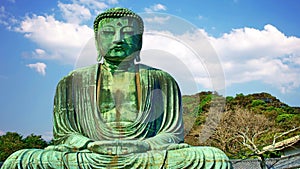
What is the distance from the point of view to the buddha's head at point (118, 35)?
6129mm

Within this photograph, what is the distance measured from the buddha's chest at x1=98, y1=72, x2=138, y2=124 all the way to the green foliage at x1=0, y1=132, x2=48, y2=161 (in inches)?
538

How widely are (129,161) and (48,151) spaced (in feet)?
3.21

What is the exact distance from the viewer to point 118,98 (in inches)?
238

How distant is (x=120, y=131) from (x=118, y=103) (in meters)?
0.49

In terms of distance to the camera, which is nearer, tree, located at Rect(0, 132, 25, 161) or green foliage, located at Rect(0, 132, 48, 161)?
tree, located at Rect(0, 132, 25, 161)

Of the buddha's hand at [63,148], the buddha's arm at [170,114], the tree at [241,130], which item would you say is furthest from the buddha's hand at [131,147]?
the tree at [241,130]

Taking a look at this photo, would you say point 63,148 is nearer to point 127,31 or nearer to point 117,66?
point 117,66

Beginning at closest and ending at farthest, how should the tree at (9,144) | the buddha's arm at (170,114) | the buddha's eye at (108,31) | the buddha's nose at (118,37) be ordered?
the buddha's arm at (170,114) < the buddha's nose at (118,37) < the buddha's eye at (108,31) < the tree at (9,144)

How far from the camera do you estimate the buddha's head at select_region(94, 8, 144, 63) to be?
6129 mm

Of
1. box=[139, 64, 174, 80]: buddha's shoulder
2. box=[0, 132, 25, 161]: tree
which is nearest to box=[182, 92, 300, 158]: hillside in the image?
box=[0, 132, 25, 161]: tree

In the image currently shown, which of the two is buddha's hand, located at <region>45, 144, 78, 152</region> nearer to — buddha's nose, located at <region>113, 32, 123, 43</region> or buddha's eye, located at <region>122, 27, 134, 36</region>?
buddha's nose, located at <region>113, 32, 123, 43</region>

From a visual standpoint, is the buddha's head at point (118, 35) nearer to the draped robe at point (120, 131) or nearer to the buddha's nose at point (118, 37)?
the buddha's nose at point (118, 37)

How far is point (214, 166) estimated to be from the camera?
4793 millimetres

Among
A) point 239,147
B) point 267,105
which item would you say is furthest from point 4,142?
point 267,105
